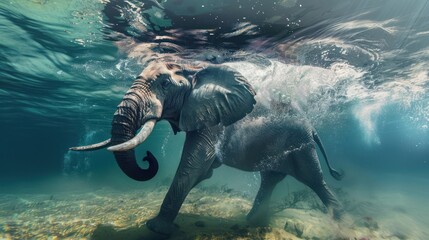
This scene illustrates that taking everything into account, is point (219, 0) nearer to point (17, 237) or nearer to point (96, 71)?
point (17, 237)

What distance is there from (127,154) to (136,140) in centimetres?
37

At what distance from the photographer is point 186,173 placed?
528 cm

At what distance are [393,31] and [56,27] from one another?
11.1 m

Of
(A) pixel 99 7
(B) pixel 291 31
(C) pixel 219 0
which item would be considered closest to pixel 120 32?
(A) pixel 99 7

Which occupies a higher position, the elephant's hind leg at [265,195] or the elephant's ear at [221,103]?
the elephant's ear at [221,103]

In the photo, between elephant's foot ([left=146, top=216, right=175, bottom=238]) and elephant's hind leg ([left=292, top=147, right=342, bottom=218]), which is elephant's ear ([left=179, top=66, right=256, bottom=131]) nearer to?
elephant's foot ([left=146, top=216, right=175, bottom=238])

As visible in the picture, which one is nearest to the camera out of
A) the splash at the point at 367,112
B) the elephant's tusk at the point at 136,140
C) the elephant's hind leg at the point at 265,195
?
the elephant's tusk at the point at 136,140

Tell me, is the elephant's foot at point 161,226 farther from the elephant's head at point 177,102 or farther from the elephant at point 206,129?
the elephant's head at point 177,102

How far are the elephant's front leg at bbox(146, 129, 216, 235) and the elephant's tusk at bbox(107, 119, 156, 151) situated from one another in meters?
1.15

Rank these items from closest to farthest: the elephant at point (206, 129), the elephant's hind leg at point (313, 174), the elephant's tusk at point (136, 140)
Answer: the elephant's tusk at point (136, 140), the elephant at point (206, 129), the elephant's hind leg at point (313, 174)

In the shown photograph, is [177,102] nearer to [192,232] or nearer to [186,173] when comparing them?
[186,173]

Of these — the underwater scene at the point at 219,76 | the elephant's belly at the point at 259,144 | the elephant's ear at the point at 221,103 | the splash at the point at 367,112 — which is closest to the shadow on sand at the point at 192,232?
the underwater scene at the point at 219,76

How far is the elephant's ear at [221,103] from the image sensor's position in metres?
5.02

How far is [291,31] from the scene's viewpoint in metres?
8.65
